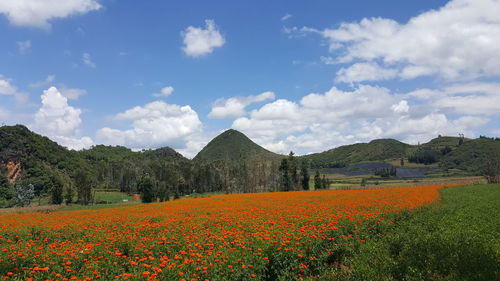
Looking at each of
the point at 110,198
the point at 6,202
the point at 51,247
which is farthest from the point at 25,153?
the point at 51,247

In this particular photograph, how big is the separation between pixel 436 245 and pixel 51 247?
40.9 ft

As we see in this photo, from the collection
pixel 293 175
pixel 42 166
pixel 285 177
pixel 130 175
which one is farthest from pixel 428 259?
pixel 42 166

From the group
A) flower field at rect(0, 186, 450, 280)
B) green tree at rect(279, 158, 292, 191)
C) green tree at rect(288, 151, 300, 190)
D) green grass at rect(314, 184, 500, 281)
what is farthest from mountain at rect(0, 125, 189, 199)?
green grass at rect(314, 184, 500, 281)

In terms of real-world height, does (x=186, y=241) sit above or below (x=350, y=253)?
above

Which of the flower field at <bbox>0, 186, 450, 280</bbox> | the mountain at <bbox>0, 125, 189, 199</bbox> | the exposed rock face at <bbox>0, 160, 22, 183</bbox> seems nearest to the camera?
the flower field at <bbox>0, 186, 450, 280</bbox>

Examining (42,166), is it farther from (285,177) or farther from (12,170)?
(285,177)

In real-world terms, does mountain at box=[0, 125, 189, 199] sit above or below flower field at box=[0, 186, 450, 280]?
above

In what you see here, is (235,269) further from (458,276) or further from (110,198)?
(110,198)

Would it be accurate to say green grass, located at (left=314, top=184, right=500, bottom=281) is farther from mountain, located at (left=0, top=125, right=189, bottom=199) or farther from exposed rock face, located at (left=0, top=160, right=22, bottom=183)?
exposed rock face, located at (left=0, top=160, right=22, bottom=183)

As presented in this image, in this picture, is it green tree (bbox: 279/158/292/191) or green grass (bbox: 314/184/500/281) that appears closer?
green grass (bbox: 314/184/500/281)

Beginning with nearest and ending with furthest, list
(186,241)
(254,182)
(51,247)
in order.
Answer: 1. (51,247)
2. (186,241)
3. (254,182)

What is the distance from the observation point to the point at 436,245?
10047 millimetres

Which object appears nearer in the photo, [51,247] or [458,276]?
[458,276]

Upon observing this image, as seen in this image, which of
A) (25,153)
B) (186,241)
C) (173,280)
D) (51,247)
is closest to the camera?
(173,280)
